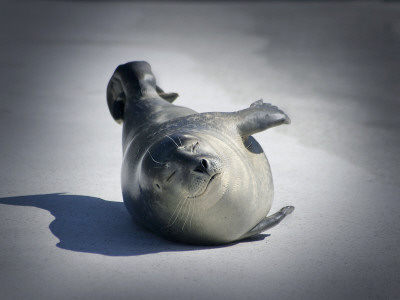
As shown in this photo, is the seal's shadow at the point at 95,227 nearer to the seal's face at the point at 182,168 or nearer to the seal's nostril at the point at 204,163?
the seal's face at the point at 182,168

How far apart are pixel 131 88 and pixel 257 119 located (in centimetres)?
119

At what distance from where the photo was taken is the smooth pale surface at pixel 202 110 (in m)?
3.08

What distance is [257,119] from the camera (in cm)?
375

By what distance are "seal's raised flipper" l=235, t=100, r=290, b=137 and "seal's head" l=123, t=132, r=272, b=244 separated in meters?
0.23

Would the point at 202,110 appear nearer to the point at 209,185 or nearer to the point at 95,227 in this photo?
the point at 95,227

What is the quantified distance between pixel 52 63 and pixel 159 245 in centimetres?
583

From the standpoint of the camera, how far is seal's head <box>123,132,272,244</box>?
9.86 ft

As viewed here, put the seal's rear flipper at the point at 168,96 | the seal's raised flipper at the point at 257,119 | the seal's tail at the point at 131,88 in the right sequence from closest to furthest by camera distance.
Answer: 1. the seal's raised flipper at the point at 257,119
2. the seal's tail at the point at 131,88
3. the seal's rear flipper at the point at 168,96

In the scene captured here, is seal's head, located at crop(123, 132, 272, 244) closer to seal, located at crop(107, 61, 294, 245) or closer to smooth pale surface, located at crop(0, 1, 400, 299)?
seal, located at crop(107, 61, 294, 245)

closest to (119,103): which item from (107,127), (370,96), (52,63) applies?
(107,127)

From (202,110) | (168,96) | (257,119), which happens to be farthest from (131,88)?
(202,110)

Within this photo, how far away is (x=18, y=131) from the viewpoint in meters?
5.69

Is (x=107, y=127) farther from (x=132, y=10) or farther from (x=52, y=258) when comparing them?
(x=132, y=10)

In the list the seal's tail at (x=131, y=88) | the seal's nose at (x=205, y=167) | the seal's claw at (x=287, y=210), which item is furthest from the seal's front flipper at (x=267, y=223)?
the seal's tail at (x=131, y=88)
